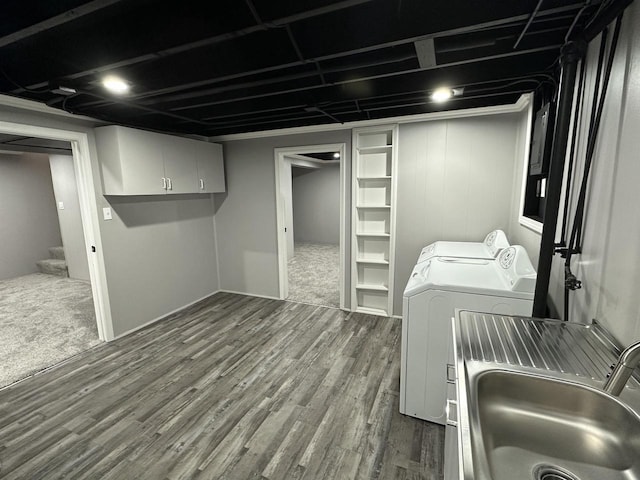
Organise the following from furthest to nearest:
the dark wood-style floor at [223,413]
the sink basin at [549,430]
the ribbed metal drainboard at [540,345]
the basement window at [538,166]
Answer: the basement window at [538,166]
the dark wood-style floor at [223,413]
the ribbed metal drainboard at [540,345]
the sink basin at [549,430]

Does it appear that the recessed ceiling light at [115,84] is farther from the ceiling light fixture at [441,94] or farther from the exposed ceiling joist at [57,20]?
the ceiling light fixture at [441,94]

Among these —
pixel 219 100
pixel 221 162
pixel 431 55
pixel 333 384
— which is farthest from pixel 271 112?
pixel 333 384

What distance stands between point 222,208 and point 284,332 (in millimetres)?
2141


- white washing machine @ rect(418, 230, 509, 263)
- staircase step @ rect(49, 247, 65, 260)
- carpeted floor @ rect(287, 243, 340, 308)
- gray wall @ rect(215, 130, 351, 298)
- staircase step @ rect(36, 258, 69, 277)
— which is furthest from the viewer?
staircase step @ rect(49, 247, 65, 260)

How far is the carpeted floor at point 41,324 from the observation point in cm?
284

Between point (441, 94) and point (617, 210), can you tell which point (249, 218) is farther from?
point (617, 210)

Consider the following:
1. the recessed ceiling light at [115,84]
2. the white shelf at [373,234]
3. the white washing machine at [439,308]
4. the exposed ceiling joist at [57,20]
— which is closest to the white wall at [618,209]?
the white washing machine at [439,308]

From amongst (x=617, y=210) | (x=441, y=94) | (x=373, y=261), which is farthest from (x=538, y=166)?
(x=373, y=261)

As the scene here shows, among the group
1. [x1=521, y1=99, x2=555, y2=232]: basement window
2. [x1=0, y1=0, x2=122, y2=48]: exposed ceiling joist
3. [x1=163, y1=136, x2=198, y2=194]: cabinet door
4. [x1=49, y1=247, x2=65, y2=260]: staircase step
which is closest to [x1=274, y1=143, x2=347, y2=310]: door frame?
[x1=163, y1=136, x2=198, y2=194]: cabinet door

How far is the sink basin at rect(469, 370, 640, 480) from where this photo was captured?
85 centimetres

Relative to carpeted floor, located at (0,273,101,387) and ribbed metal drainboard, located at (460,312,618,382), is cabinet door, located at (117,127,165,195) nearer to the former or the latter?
carpeted floor, located at (0,273,101,387)

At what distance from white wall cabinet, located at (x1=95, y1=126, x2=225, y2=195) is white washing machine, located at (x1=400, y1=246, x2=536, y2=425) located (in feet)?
9.42

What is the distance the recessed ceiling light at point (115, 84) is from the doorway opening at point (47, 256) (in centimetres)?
100

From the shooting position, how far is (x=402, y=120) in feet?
10.6
